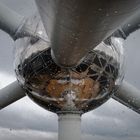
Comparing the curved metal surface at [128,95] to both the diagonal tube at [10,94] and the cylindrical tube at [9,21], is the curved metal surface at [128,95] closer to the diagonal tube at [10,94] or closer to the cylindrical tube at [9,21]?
the diagonal tube at [10,94]

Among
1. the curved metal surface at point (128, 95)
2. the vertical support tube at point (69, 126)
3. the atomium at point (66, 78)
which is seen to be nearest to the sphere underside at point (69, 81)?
the atomium at point (66, 78)

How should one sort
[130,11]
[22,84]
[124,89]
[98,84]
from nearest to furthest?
[130,11]
[98,84]
[22,84]
[124,89]

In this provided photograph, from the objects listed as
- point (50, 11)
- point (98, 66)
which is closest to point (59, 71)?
point (98, 66)

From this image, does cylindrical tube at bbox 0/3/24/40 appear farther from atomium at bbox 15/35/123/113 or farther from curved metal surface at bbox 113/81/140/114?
curved metal surface at bbox 113/81/140/114

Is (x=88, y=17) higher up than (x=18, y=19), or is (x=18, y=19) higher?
(x=88, y=17)

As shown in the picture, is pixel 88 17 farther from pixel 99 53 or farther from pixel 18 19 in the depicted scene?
pixel 18 19

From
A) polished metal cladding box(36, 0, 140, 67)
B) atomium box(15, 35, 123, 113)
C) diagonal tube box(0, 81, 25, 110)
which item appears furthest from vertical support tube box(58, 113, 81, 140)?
polished metal cladding box(36, 0, 140, 67)

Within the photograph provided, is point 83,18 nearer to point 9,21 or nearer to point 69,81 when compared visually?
point 69,81
